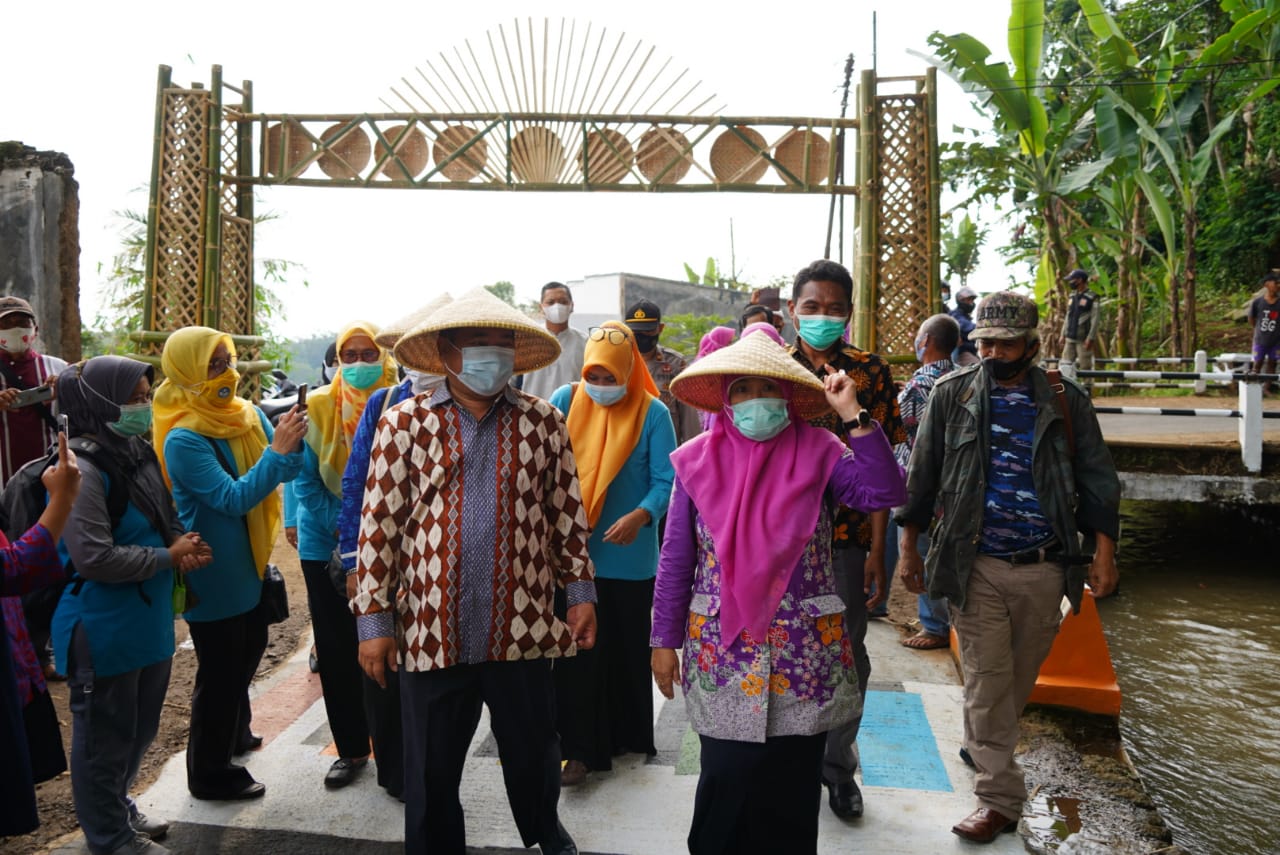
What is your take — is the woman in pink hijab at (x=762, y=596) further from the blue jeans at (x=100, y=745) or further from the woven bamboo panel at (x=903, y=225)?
the woven bamboo panel at (x=903, y=225)

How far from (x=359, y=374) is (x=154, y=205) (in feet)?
24.8

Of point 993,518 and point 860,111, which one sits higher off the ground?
point 860,111

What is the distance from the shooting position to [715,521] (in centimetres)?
262

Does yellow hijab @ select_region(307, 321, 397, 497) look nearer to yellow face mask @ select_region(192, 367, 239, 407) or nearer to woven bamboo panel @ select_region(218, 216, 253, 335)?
yellow face mask @ select_region(192, 367, 239, 407)

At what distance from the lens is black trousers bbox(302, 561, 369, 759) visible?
378cm

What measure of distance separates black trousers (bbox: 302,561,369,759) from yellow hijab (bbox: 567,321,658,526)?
107 centimetres

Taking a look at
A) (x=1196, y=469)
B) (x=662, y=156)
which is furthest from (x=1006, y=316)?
(x=662, y=156)

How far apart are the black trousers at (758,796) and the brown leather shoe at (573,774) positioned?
1.27 m

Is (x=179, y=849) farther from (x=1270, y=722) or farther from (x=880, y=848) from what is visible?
(x=1270, y=722)

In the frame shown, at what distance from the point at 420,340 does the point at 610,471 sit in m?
1.11

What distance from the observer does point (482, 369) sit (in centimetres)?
286

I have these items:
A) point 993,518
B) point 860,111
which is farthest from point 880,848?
point 860,111

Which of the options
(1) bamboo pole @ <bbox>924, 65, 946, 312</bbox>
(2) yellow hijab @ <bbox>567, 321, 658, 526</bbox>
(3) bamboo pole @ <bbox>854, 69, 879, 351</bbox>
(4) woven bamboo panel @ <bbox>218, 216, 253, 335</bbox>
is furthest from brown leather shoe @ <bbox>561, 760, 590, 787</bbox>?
(4) woven bamboo panel @ <bbox>218, 216, 253, 335</bbox>

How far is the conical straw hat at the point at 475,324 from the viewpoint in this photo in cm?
285
